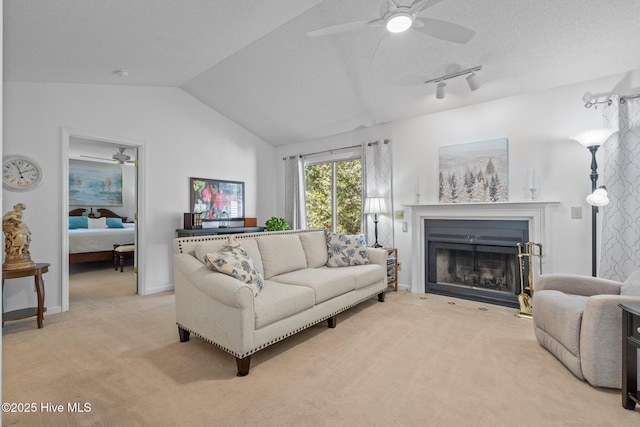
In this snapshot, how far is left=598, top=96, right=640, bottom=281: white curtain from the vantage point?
10.2ft

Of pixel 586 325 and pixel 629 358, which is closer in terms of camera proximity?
pixel 629 358

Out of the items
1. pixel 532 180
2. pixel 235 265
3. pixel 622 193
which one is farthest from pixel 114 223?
pixel 622 193

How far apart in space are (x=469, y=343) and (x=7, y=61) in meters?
4.91

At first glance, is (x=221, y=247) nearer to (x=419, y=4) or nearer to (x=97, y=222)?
Result: (x=419, y=4)

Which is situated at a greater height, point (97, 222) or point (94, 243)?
point (97, 222)

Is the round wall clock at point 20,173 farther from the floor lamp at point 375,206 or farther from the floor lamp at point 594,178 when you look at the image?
the floor lamp at point 594,178

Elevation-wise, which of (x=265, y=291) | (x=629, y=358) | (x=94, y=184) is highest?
(x=94, y=184)

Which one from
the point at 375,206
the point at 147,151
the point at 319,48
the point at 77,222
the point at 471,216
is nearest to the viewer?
the point at 319,48

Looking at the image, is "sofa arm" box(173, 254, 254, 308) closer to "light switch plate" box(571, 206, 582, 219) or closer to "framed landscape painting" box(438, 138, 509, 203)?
A: "framed landscape painting" box(438, 138, 509, 203)

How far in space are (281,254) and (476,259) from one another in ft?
8.31

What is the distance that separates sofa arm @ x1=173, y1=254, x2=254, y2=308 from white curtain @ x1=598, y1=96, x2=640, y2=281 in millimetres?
3517

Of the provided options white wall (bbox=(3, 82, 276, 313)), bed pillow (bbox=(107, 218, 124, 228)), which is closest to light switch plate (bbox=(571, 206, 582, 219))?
white wall (bbox=(3, 82, 276, 313))

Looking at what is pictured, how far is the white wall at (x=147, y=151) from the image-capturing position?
354 cm

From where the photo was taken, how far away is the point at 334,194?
567cm
